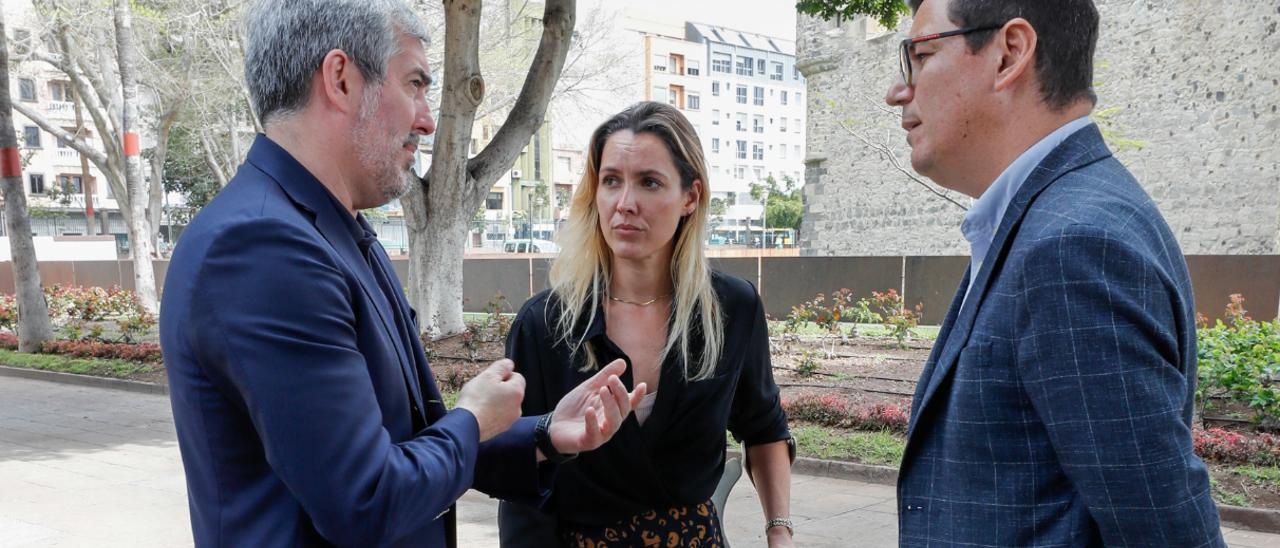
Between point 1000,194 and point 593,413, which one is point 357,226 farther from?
point 1000,194

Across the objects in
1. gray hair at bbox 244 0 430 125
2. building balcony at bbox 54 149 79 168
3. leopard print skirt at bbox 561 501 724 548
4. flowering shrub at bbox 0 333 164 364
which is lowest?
flowering shrub at bbox 0 333 164 364

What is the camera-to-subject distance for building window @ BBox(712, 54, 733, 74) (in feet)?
274

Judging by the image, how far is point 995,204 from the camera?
1.52 metres

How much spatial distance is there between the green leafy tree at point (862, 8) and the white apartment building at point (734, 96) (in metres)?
68.1

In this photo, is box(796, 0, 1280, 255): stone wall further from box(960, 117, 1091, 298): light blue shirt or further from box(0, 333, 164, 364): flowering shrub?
box(960, 117, 1091, 298): light blue shirt

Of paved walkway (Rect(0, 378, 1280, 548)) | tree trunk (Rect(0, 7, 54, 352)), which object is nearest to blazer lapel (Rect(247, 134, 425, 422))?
paved walkway (Rect(0, 378, 1280, 548))

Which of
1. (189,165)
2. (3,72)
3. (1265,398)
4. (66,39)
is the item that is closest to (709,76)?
(189,165)

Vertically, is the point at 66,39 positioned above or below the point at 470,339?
above

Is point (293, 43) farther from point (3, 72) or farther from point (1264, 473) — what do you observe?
point (3, 72)

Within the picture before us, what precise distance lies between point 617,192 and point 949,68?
1.06m

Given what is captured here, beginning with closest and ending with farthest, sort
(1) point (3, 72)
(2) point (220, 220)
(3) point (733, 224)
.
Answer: (2) point (220, 220)
(1) point (3, 72)
(3) point (733, 224)

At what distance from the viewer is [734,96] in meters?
85.8

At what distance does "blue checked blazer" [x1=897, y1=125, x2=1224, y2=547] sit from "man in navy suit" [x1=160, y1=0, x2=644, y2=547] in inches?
28.7

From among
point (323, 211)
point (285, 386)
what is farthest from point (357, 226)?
point (285, 386)
